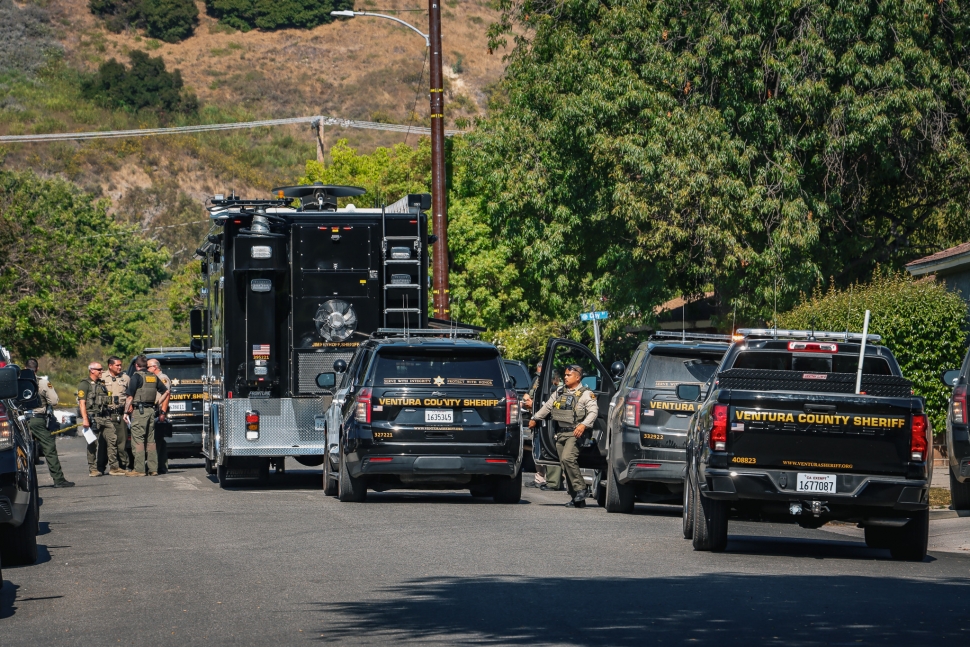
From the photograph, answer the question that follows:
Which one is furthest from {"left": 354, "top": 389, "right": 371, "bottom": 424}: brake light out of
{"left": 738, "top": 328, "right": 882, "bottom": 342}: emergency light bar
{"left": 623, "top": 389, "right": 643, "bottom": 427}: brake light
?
{"left": 738, "top": 328, "right": 882, "bottom": 342}: emergency light bar

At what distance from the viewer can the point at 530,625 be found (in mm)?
8984

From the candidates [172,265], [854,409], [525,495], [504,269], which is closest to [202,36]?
[172,265]

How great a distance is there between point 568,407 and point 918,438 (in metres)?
6.77

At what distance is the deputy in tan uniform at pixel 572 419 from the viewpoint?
18.6 meters

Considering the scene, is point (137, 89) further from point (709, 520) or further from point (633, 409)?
point (709, 520)

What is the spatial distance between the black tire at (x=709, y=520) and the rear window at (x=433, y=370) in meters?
5.31

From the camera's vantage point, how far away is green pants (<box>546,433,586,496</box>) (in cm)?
1853

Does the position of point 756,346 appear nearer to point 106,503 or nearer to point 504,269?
point 106,503

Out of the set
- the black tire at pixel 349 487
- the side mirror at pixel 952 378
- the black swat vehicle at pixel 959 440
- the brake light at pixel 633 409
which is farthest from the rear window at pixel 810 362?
the black tire at pixel 349 487

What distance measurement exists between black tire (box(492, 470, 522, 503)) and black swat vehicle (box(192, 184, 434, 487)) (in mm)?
3406

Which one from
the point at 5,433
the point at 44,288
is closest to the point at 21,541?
the point at 5,433

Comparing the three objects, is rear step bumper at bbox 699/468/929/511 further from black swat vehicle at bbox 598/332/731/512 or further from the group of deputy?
the group of deputy

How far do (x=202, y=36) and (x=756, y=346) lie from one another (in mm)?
129559

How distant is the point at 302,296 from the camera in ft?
70.2
